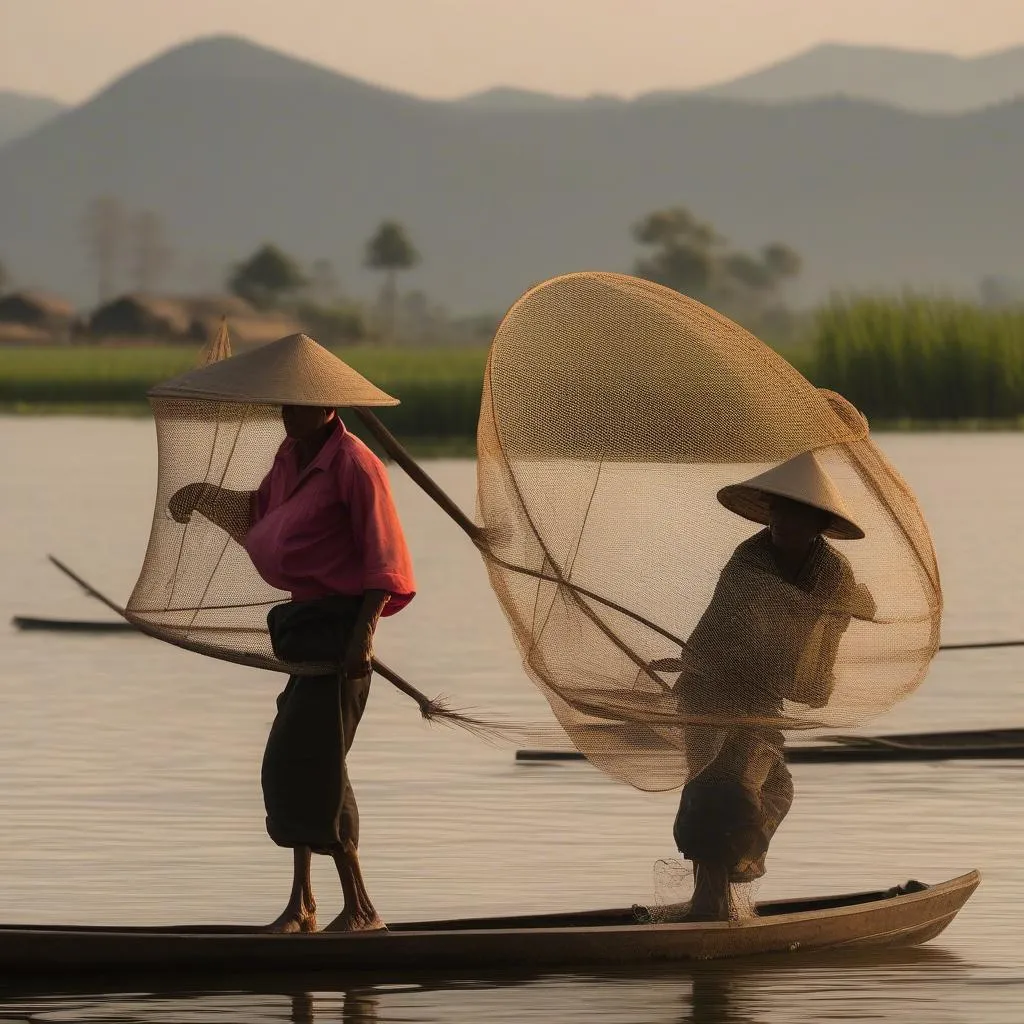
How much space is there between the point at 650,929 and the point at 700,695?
1.93 ft

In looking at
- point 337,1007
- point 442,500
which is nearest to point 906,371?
point 442,500

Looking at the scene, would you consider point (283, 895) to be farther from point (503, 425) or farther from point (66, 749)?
point (66, 749)

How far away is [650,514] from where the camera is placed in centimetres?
706

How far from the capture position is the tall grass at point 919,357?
38.0 metres

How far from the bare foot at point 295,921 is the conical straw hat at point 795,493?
4.69 feet

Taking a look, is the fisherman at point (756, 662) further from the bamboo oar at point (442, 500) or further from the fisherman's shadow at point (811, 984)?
the bamboo oar at point (442, 500)

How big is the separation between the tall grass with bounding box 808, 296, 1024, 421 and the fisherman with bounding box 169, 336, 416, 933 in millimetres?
31769

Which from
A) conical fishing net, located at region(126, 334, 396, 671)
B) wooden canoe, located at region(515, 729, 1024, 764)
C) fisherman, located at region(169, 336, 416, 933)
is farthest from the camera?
wooden canoe, located at region(515, 729, 1024, 764)

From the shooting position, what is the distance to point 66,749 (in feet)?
36.6

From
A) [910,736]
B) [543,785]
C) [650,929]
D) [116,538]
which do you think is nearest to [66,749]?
[543,785]

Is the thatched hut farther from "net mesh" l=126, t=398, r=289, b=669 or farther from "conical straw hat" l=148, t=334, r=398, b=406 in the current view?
"conical straw hat" l=148, t=334, r=398, b=406

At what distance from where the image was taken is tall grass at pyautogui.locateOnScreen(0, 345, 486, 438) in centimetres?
3597

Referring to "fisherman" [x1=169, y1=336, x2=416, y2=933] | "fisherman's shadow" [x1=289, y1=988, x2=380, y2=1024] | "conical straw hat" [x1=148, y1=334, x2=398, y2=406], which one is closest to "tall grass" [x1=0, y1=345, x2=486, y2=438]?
"conical straw hat" [x1=148, y1=334, x2=398, y2=406]

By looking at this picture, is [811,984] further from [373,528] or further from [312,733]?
[373,528]
